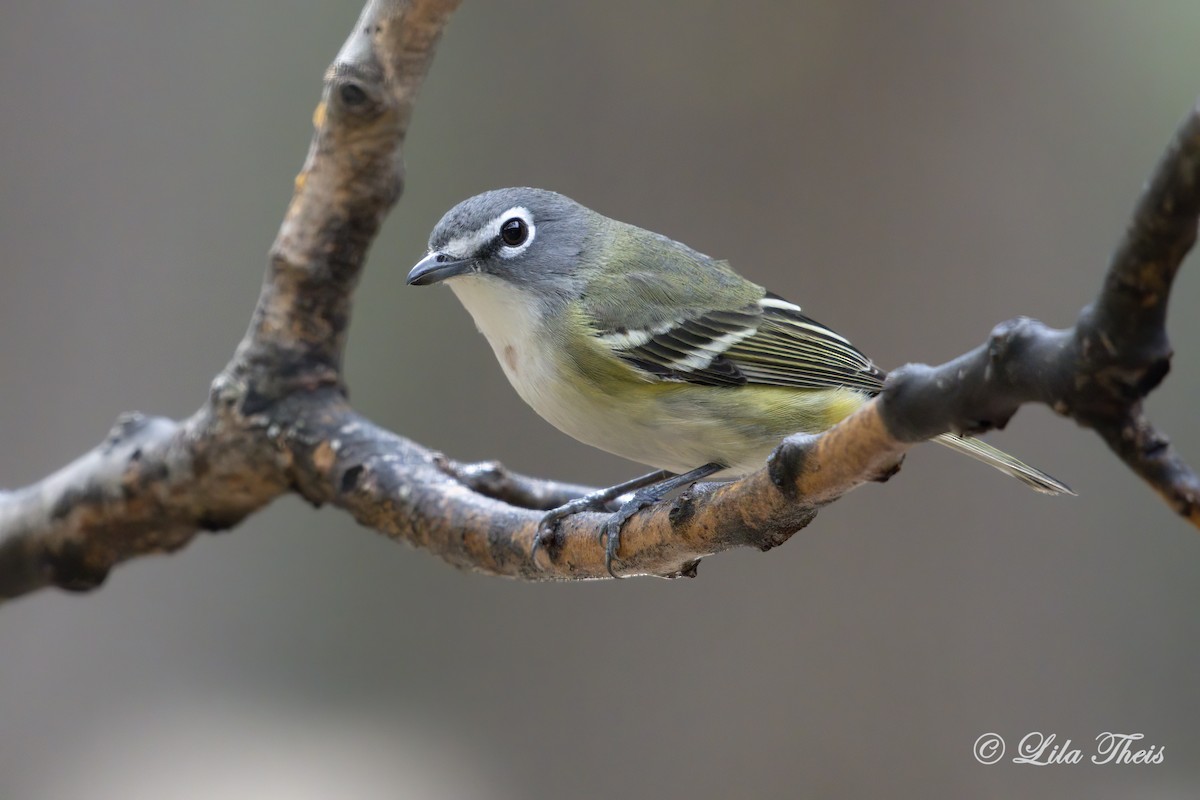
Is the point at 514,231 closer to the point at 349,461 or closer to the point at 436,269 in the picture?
the point at 436,269

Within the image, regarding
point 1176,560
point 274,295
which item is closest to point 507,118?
point 274,295

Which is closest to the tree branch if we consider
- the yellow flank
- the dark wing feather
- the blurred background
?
the yellow flank

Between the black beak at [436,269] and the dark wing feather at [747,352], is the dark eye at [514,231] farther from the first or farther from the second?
the dark wing feather at [747,352]

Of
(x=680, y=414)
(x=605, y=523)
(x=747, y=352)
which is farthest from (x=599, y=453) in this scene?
(x=605, y=523)

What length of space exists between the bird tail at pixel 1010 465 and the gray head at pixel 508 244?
1191 mm

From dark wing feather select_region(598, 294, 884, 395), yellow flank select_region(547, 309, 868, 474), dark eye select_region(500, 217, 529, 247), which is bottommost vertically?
yellow flank select_region(547, 309, 868, 474)

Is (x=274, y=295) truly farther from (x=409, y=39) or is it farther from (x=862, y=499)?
(x=862, y=499)

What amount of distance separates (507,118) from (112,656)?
145 inches

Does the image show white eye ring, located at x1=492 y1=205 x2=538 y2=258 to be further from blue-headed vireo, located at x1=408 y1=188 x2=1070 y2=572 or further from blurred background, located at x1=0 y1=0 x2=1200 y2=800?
blurred background, located at x1=0 y1=0 x2=1200 y2=800

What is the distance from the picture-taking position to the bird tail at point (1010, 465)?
8.31 feet

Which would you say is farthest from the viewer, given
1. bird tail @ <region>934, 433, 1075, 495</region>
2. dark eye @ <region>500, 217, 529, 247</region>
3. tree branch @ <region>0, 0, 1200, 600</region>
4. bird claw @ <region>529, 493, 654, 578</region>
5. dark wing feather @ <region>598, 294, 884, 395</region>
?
dark eye @ <region>500, 217, 529, 247</region>

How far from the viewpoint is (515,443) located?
218 inches

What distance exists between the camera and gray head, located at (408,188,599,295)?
9.66ft

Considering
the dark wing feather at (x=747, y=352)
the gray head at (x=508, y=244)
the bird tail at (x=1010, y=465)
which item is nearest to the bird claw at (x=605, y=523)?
the dark wing feather at (x=747, y=352)
